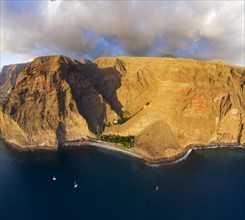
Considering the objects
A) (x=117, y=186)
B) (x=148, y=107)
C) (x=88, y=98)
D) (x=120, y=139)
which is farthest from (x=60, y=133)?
(x=117, y=186)

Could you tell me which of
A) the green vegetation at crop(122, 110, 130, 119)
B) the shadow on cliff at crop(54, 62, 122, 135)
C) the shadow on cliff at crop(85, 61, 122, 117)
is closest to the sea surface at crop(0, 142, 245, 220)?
the shadow on cliff at crop(54, 62, 122, 135)

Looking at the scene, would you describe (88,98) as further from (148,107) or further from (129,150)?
(129,150)

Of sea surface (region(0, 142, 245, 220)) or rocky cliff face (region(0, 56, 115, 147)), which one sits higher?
rocky cliff face (region(0, 56, 115, 147))

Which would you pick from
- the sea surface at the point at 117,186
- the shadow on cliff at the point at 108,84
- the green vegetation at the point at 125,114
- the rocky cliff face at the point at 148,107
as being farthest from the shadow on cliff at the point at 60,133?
the green vegetation at the point at 125,114

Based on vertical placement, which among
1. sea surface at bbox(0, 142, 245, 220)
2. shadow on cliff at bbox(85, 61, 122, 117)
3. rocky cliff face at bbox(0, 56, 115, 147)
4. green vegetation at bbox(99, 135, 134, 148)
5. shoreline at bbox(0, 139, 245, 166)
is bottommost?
sea surface at bbox(0, 142, 245, 220)

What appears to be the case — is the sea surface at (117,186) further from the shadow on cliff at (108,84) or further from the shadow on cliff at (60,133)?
the shadow on cliff at (108,84)

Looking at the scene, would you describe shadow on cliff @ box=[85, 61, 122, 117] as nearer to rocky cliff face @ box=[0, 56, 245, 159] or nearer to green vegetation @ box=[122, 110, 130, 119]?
green vegetation @ box=[122, 110, 130, 119]

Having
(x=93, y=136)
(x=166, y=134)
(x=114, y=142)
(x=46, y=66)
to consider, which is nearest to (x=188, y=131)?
(x=166, y=134)
